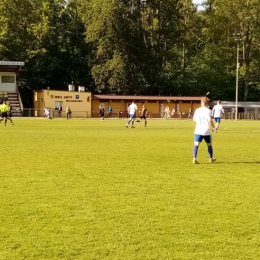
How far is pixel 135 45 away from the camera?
217 ft

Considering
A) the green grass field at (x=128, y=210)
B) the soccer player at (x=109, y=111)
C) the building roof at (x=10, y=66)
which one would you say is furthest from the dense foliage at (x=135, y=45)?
the green grass field at (x=128, y=210)

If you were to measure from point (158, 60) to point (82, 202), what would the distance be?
64127 mm

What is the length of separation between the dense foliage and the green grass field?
176 ft

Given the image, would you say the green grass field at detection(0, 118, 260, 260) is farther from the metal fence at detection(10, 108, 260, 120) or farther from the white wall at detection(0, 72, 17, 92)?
the white wall at detection(0, 72, 17, 92)

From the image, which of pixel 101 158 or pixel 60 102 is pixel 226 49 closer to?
pixel 60 102

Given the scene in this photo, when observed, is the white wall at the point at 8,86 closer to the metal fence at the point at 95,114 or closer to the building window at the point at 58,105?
the metal fence at the point at 95,114

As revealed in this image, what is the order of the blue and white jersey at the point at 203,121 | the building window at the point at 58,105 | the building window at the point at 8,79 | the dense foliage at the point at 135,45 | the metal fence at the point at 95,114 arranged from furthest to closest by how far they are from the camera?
the dense foliage at the point at 135,45 < the building window at the point at 8,79 < the building window at the point at 58,105 < the metal fence at the point at 95,114 < the blue and white jersey at the point at 203,121

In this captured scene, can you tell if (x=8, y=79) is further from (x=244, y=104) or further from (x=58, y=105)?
(x=244, y=104)

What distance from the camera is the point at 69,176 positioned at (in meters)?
9.72

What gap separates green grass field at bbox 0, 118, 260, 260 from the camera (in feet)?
16.7

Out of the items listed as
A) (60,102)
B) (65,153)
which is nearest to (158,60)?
(60,102)

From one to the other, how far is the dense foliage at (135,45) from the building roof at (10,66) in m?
4.93

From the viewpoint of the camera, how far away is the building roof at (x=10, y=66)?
189 feet

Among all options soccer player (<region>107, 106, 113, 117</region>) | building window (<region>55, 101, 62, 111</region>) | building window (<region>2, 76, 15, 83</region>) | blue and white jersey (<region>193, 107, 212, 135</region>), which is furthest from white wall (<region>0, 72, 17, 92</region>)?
blue and white jersey (<region>193, 107, 212, 135</region>)
